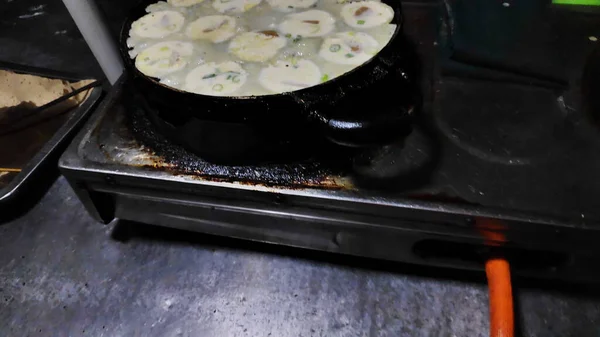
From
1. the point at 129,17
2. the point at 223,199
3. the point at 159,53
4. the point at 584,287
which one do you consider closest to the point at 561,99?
the point at 584,287

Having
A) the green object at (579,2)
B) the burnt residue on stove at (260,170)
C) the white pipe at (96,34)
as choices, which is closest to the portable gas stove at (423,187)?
the burnt residue on stove at (260,170)

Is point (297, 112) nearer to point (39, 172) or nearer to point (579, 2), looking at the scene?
point (39, 172)

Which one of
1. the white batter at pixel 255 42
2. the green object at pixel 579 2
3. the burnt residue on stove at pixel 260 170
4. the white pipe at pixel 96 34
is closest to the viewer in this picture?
the burnt residue on stove at pixel 260 170

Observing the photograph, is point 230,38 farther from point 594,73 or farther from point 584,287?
point 584,287

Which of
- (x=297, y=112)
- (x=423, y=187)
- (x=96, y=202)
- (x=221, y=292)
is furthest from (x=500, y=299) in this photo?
(x=96, y=202)

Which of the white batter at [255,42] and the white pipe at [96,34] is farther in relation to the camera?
the white pipe at [96,34]

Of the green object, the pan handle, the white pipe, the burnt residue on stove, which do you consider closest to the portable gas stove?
the burnt residue on stove

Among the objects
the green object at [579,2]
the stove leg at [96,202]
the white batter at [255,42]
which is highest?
the white batter at [255,42]

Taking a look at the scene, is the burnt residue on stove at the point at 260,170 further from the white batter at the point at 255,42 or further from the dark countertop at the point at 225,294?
the dark countertop at the point at 225,294
